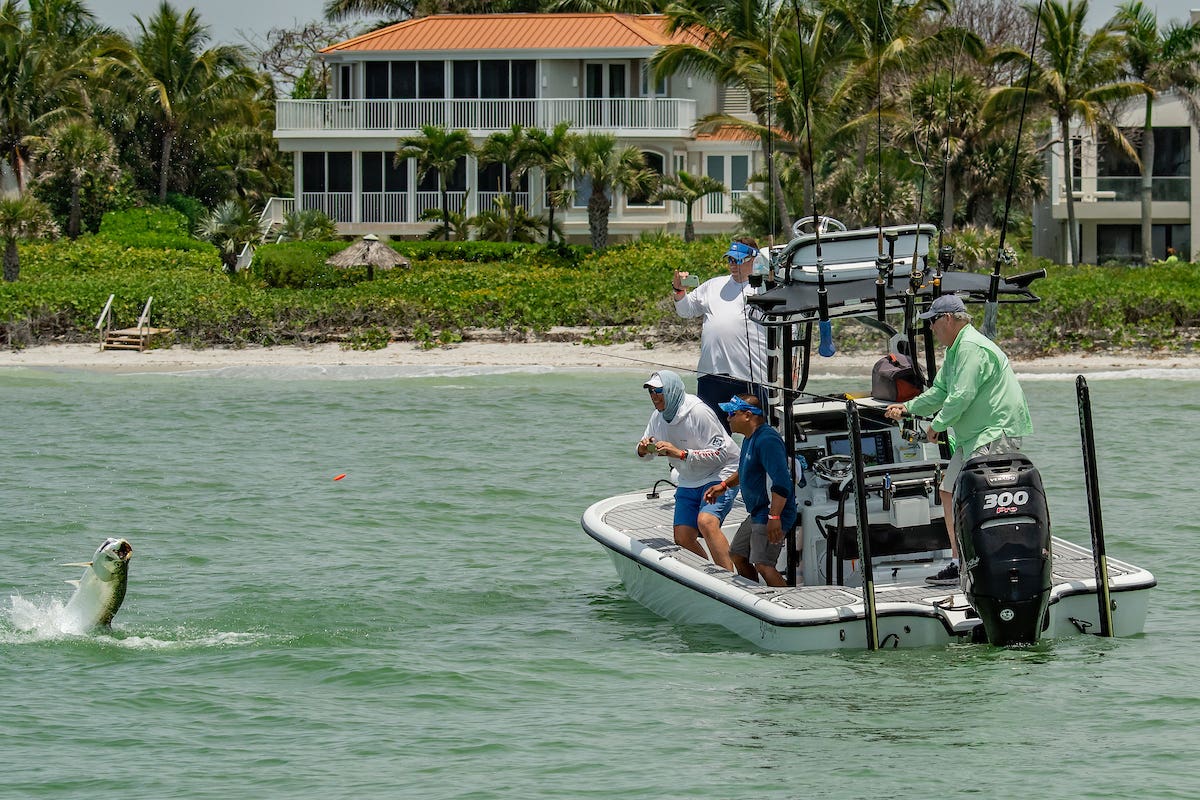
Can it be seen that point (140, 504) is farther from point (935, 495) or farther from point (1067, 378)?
point (1067, 378)

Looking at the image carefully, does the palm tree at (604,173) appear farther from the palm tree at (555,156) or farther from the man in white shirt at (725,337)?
the man in white shirt at (725,337)

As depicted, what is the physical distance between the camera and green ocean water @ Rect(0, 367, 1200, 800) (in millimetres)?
7859

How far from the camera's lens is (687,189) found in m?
38.4

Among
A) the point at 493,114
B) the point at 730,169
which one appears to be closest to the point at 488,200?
the point at 493,114

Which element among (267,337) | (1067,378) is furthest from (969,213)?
(267,337)

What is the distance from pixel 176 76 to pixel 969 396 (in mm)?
37916

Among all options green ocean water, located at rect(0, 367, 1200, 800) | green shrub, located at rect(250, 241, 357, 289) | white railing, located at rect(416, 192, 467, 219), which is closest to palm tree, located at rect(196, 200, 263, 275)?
white railing, located at rect(416, 192, 467, 219)

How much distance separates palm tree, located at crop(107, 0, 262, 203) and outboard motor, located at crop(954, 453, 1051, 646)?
37151 millimetres

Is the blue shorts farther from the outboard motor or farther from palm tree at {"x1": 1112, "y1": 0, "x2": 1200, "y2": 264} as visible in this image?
palm tree at {"x1": 1112, "y1": 0, "x2": 1200, "y2": 264}

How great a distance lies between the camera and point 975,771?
25.4ft

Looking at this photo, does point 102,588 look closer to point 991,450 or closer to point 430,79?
point 991,450

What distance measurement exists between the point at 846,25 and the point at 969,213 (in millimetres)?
7174

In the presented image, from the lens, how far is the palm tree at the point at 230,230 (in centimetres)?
3784

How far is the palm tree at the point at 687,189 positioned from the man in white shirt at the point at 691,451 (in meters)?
28.1
